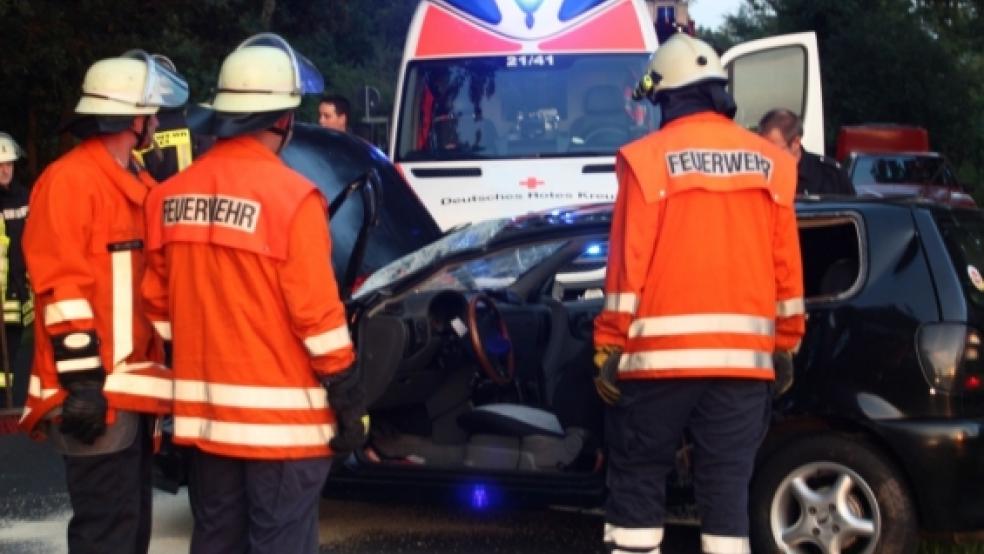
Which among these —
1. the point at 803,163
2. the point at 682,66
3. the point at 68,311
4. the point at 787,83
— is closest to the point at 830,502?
the point at 682,66

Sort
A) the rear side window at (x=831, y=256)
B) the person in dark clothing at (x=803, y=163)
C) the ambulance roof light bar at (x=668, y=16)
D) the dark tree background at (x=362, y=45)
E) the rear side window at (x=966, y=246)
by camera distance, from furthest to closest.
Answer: the dark tree background at (x=362, y=45) → the ambulance roof light bar at (x=668, y=16) → the person in dark clothing at (x=803, y=163) → the rear side window at (x=831, y=256) → the rear side window at (x=966, y=246)

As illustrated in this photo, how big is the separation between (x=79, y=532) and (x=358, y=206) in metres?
3.89

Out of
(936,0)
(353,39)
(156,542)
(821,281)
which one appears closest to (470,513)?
(156,542)

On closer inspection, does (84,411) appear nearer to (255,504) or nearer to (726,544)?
(255,504)

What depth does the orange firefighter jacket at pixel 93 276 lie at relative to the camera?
498 centimetres

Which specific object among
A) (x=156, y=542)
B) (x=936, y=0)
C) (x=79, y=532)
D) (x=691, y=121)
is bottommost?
(x=156, y=542)

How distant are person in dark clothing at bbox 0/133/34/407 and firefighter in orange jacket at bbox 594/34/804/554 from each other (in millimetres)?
5388

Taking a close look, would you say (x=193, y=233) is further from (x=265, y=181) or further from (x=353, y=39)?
(x=353, y=39)

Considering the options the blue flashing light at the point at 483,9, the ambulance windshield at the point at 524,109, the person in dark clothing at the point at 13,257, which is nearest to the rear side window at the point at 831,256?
the ambulance windshield at the point at 524,109

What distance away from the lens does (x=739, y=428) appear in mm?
5191

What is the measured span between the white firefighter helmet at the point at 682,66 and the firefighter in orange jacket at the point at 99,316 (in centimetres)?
155

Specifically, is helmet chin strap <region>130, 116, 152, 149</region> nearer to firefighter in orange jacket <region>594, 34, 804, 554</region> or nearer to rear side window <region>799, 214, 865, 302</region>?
firefighter in orange jacket <region>594, 34, 804, 554</region>

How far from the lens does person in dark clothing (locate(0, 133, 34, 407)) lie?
975 centimetres

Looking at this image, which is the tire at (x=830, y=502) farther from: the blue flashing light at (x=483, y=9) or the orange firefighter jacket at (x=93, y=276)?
the blue flashing light at (x=483, y=9)
